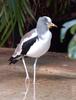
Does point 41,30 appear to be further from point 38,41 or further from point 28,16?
point 28,16

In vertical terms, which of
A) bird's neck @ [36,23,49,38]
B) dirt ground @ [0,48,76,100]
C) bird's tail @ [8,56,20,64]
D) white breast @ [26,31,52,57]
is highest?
bird's neck @ [36,23,49,38]

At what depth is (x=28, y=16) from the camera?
785 cm

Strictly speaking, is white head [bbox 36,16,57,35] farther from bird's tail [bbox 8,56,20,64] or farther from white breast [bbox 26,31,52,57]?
bird's tail [bbox 8,56,20,64]

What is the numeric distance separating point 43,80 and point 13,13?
4.56 ft

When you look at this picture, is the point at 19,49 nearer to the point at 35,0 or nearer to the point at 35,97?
the point at 35,97

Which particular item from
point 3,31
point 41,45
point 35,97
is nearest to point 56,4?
point 3,31

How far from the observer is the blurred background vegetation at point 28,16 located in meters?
7.13

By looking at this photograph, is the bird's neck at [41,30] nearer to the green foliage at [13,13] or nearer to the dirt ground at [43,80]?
the dirt ground at [43,80]

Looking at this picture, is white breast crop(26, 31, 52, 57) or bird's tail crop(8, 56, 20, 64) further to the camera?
bird's tail crop(8, 56, 20, 64)

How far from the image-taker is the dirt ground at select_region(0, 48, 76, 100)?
5.65m

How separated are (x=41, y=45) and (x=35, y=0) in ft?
6.65

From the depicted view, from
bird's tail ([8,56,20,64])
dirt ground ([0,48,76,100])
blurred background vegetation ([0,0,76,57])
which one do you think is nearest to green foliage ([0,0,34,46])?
blurred background vegetation ([0,0,76,57])

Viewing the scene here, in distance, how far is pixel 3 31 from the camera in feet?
26.3

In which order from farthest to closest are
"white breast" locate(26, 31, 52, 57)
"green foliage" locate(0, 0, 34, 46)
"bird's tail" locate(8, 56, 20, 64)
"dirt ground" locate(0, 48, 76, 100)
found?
"green foliage" locate(0, 0, 34, 46) < "bird's tail" locate(8, 56, 20, 64) < "white breast" locate(26, 31, 52, 57) < "dirt ground" locate(0, 48, 76, 100)
